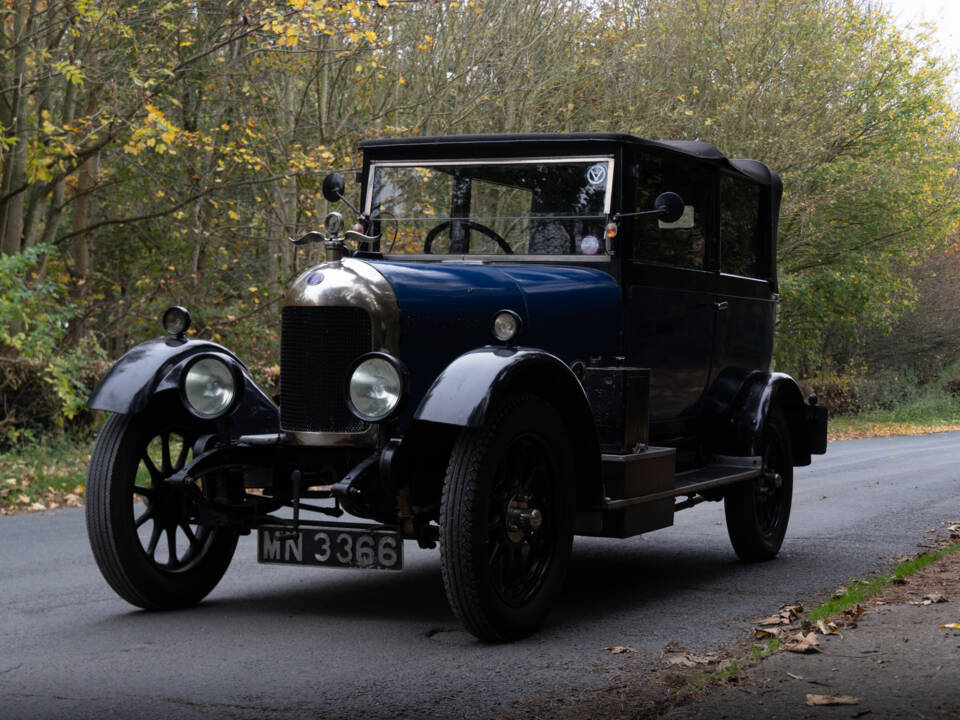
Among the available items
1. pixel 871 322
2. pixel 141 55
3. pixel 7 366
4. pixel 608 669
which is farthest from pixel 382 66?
pixel 871 322

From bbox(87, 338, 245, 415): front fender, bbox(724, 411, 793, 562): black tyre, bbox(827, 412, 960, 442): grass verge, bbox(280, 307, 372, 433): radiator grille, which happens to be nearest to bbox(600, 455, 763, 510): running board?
bbox(724, 411, 793, 562): black tyre

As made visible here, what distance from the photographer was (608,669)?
5.25 meters

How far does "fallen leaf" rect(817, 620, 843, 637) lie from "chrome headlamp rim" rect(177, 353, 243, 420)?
295cm

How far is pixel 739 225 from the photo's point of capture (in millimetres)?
8859

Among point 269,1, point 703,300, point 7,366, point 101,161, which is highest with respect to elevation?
point 269,1

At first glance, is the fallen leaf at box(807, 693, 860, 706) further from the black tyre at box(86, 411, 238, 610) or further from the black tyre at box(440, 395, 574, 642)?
the black tyre at box(86, 411, 238, 610)

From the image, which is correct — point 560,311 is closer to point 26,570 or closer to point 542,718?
point 542,718

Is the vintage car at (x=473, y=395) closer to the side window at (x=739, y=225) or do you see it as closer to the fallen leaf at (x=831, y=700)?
the side window at (x=739, y=225)

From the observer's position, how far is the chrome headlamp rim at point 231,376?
6500 mm

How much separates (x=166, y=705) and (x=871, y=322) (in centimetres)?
2804

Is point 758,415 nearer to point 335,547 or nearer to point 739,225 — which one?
point 739,225

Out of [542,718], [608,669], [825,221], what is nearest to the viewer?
[542,718]

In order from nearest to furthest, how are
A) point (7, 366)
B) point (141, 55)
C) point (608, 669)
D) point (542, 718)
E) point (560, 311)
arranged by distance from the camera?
point (542, 718) < point (608, 669) < point (560, 311) < point (7, 366) < point (141, 55)

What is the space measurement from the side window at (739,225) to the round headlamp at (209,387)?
3.42 meters
